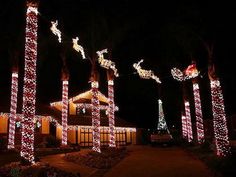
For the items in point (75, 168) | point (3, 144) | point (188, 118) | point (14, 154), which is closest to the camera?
point (75, 168)

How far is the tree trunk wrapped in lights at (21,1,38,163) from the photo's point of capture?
563 inches

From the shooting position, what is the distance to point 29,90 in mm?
14625

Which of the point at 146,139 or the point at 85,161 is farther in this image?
the point at 146,139

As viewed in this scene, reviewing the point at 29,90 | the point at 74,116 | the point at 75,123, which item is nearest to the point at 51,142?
the point at 75,123

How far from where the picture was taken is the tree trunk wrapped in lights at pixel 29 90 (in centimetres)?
1430

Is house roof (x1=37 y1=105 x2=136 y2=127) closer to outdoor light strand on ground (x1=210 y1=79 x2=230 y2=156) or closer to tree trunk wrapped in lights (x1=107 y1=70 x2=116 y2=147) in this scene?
tree trunk wrapped in lights (x1=107 y1=70 x2=116 y2=147)

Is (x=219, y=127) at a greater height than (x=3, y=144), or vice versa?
(x=219, y=127)

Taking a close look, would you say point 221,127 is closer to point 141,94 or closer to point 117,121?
point 117,121

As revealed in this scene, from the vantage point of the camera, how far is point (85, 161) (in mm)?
17750

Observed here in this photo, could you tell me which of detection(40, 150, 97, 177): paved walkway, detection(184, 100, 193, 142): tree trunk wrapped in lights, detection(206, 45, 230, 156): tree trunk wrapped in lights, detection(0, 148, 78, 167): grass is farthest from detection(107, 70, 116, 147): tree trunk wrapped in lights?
detection(184, 100, 193, 142): tree trunk wrapped in lights

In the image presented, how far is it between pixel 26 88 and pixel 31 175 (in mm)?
4290

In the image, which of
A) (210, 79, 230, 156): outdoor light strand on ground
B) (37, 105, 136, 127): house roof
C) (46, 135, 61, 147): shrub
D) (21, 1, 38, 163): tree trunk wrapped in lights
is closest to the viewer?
(21, 1, 38, 163): tree trunk wrapped in lights

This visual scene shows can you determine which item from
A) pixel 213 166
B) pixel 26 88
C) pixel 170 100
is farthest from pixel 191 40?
pixel 170 100

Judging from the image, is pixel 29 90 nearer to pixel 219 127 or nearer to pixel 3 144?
pixel 219 127
